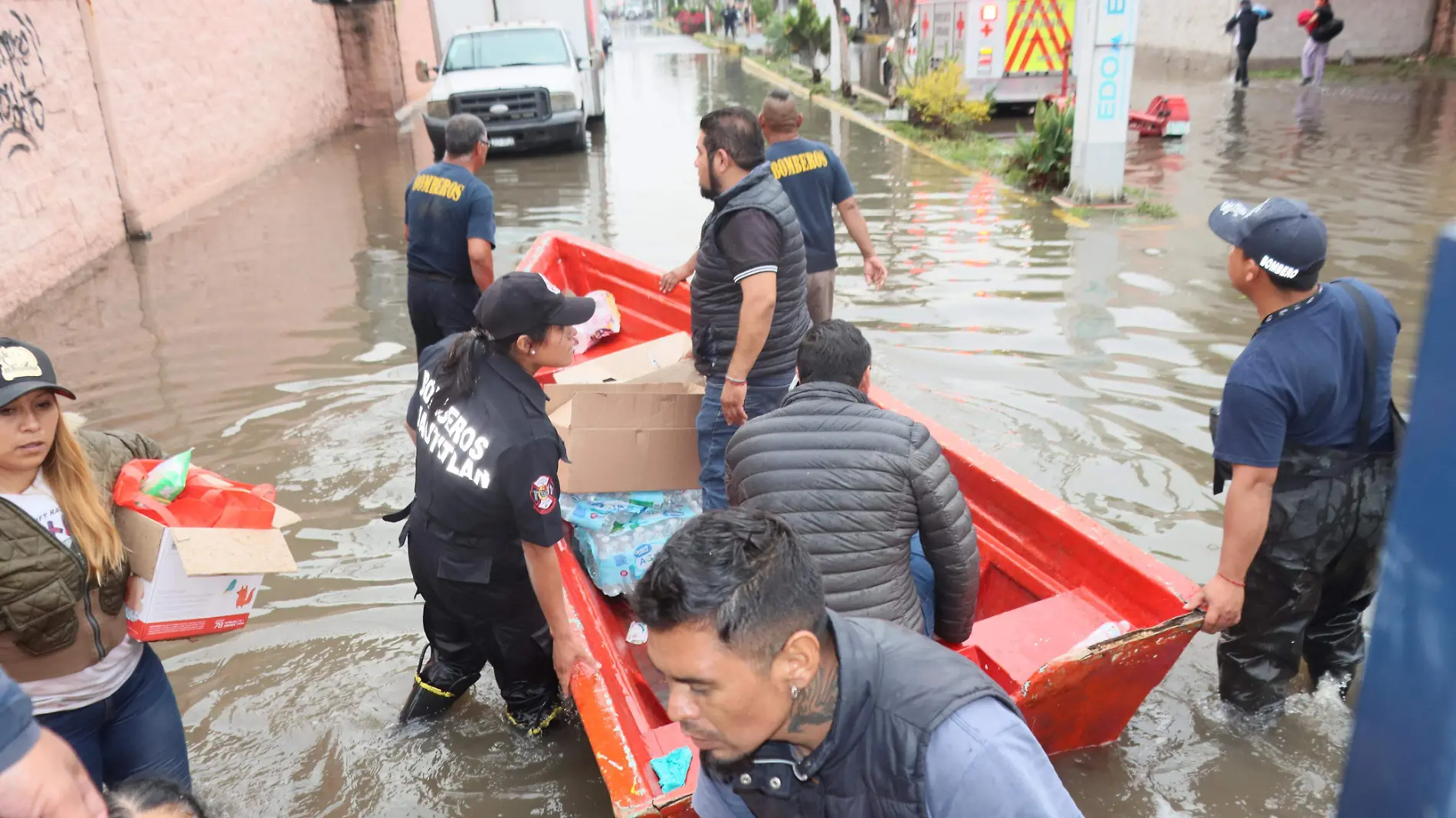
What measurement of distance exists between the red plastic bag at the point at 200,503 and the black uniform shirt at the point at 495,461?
20.1 inches

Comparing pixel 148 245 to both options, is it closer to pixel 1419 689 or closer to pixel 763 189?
pixel 763 189

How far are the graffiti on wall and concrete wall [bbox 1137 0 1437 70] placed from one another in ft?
77.5

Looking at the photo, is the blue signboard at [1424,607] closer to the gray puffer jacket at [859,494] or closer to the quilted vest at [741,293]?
the gray puffer jacket at [859,494]

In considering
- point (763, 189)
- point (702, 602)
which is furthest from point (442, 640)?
point (702, 602)

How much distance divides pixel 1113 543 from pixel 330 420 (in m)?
5.03

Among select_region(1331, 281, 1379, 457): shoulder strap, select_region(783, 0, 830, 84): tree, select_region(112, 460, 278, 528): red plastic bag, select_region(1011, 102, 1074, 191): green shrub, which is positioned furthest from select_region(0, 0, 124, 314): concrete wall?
select_region(783, 0, 830, 84): tree

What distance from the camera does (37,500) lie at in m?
2.45

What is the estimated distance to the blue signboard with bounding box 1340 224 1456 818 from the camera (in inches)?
35.8

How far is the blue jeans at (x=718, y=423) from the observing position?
3.99 meters

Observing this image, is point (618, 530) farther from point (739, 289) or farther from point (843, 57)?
point (843, 57)

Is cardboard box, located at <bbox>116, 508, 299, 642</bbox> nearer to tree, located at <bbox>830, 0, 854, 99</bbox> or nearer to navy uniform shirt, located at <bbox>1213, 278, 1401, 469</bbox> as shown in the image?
navy uniform shirt, located at <bbox>1213, 278, 1401, 469</bbox>

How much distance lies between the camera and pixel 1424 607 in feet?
3.08

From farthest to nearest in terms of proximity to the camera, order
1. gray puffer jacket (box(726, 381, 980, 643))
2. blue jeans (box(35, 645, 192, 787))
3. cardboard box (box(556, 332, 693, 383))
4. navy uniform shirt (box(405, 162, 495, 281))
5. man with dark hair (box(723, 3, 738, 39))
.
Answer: man with dark hair (box(723, 3, 738, 39)) < navy uniform shirt (box(405, 162, 495, 281)) < cardboard box (box(556, 332, 693, 383)) < gray puffer jacket (box(726, 381, 980, 643)) < blue jeans (box(35, 645, 192, 787))

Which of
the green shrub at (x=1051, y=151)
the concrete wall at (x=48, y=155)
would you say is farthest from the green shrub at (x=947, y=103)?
the concrete wall at (x=48, y=155)
